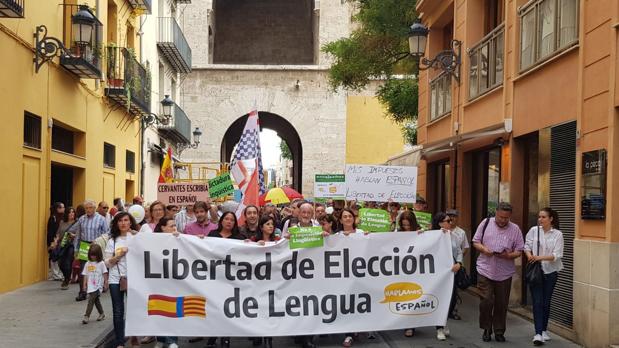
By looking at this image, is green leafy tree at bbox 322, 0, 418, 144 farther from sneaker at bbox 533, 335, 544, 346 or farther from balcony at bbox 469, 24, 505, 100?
sneaker at bbox 533, 335, 544, 346

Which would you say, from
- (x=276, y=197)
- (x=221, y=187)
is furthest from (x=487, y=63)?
(x=276, y=197)

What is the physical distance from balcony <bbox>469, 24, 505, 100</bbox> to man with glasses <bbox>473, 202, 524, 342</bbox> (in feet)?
15.1

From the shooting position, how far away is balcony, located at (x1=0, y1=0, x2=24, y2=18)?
1119 centimetres

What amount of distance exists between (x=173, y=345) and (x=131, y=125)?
15480 mm

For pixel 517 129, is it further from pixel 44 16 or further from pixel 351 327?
pixel 44 16

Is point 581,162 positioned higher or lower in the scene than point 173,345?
higher

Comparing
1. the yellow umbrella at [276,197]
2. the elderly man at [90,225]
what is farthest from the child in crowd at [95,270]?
the yellow umbrella at [276,197]

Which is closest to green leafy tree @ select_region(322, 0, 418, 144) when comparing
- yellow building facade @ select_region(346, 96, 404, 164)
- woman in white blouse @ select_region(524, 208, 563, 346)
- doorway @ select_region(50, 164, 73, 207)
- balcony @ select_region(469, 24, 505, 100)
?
balcony @ select_region(469, 24, 505, 100)

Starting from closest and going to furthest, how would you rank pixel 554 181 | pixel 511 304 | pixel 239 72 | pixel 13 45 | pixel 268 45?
pixel 554 181
pixel 511 304
pixel 13 45
pixel 239 72
pixel 268 45

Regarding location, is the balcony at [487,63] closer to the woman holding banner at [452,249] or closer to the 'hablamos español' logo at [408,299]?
the woman holding banner at [452,249]

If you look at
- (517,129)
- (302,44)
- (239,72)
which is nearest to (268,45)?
(302,44)

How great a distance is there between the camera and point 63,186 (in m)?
17.7

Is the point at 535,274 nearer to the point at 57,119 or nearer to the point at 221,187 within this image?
the point at 221,187

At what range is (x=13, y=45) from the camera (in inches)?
507
